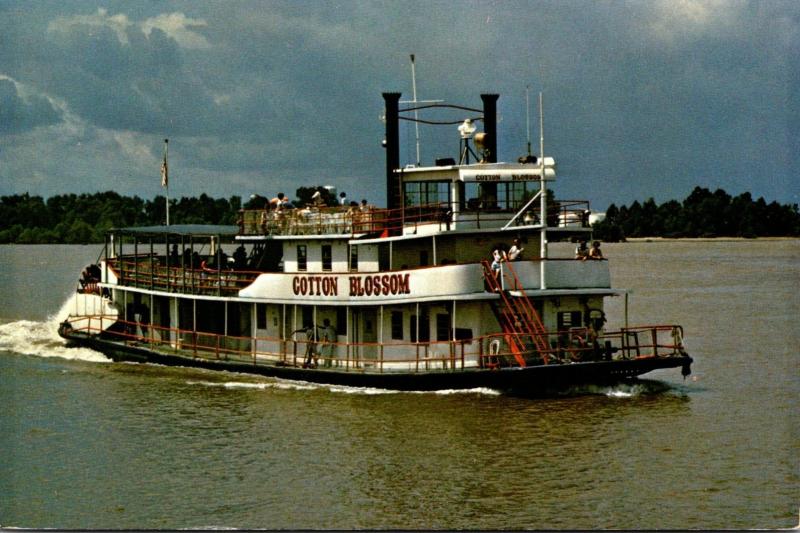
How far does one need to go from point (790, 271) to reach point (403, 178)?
71061mm

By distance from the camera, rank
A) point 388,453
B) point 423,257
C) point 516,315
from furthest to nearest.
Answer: point 423,257, point 516,315, point 388,453

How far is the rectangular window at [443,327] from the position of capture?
2994cm

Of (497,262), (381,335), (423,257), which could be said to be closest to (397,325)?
(381,335)

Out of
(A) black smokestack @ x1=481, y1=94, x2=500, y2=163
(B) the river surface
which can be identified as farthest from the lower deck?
(A) black smokestack @ x1=481, y1=94, x2=500, y2=163

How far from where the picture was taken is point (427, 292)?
95.7ft

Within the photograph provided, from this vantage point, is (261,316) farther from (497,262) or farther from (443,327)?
(497,262)

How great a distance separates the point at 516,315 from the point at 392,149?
6.74 metres

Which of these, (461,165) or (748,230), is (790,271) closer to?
(748,230)

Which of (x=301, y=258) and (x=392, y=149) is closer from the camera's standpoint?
(x=392, y=149)

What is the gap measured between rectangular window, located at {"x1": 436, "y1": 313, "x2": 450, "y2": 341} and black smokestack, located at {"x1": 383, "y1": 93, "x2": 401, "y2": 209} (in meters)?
3.68

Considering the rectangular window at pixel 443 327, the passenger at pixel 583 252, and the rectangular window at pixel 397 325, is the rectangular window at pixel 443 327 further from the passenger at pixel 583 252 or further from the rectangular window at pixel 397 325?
the passenger at pixel 583 252

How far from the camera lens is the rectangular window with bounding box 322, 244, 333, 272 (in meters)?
33.0

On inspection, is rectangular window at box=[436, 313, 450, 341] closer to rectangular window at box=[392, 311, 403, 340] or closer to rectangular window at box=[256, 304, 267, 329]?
rectangular window at box=[392, 311, 403, 340]

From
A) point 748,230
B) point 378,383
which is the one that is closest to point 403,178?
point 378,383
